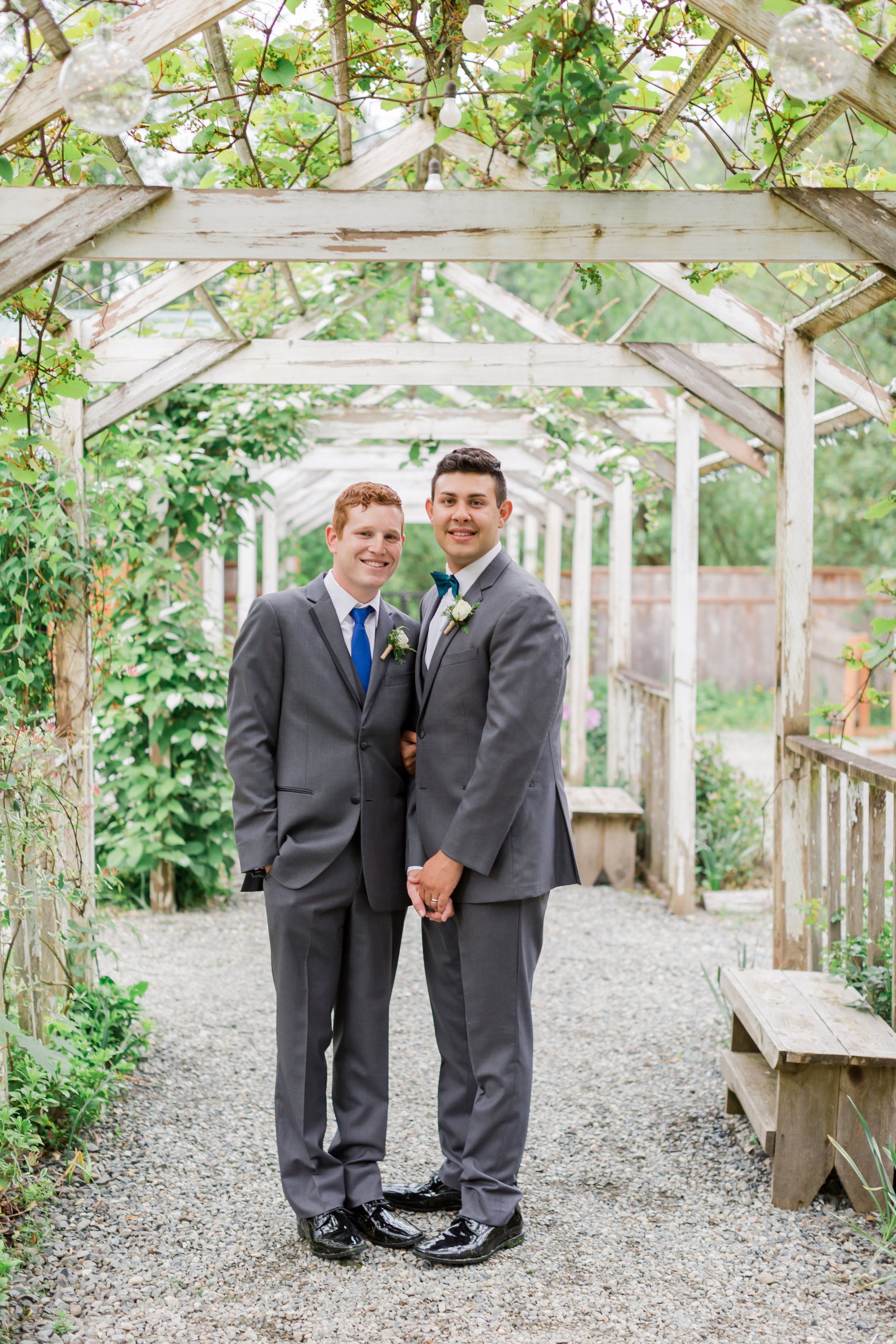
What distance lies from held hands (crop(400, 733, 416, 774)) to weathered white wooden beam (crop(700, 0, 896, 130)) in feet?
5.43

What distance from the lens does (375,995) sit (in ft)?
9.02

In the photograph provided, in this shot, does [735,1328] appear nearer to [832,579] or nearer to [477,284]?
[477,284]

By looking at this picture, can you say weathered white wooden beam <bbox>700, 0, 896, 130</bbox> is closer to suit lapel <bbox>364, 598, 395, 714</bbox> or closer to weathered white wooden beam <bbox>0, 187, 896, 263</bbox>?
weathered white wooden beam <bbox>0, 187, 896, 263</bbox>

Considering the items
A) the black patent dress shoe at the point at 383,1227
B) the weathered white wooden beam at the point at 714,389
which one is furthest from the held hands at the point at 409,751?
the weathered white wooden beam at the point at 714,389

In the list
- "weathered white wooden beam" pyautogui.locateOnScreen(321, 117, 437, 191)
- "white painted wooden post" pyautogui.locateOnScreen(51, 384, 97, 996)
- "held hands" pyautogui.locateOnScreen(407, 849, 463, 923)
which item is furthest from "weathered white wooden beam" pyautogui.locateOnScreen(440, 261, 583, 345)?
"held hands" pyautogui.locateOnScreen(407, 849, 463, 923)

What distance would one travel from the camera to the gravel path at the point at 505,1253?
2.43 meters

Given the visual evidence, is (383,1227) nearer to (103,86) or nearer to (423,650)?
(423,650)

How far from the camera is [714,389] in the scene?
442 centimetres

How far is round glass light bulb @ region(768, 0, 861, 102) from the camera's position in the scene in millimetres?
2018

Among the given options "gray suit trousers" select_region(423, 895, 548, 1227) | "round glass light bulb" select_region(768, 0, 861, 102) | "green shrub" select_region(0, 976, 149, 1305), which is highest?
"round glass light bulb" select_region(768, 0, 861, 102)

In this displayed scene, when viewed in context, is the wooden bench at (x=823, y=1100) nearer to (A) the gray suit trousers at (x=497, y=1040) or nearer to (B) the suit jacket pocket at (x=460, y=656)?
(A) the gray suit trousers at (x=497, y=1040)

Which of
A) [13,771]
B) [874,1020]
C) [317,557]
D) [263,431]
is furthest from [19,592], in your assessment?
[317,557]

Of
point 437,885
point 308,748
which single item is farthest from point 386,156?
point 437,885

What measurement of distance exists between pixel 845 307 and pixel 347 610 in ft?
7.08
